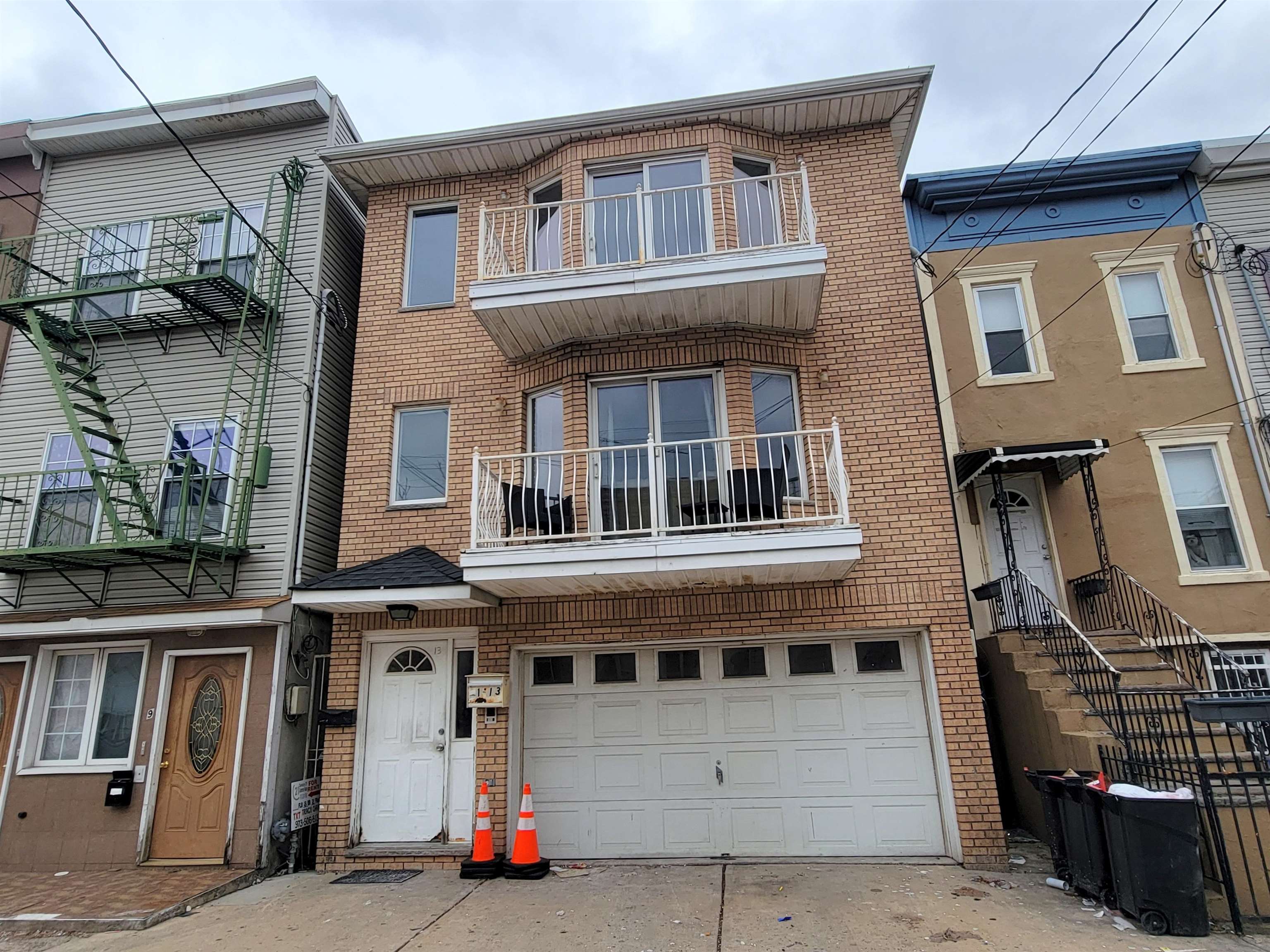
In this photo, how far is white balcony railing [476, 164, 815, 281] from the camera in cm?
829

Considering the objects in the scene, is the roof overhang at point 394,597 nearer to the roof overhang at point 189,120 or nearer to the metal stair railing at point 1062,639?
the metal stair railing at point 1062,639

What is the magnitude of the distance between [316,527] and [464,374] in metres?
2.69

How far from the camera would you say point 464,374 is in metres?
8.88

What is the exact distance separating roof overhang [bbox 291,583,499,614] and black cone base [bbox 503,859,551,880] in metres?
2.53

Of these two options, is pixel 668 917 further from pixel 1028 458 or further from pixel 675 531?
pixel 1028 458

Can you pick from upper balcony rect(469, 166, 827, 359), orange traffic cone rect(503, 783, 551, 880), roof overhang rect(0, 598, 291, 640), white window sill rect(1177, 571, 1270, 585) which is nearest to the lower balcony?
upper balcony rect(469, 166, 827, 359)

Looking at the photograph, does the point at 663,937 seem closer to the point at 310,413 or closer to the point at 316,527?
the point at 316,527

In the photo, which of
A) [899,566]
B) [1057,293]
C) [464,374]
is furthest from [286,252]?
[1057,293]

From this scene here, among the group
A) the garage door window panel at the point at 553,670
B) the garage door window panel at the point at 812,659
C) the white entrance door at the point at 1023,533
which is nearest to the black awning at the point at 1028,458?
the white entrance door at the point at 1023,533

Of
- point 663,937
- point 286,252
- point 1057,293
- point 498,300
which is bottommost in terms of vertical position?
point 663,937

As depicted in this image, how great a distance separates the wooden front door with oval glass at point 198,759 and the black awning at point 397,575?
5.92 ft

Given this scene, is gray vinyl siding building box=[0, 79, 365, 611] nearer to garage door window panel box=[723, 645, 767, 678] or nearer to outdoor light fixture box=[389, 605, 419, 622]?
outdoor light fixture box=[389, 605, 419, 622]

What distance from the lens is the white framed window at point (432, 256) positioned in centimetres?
946

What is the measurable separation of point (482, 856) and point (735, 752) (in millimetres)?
2719
